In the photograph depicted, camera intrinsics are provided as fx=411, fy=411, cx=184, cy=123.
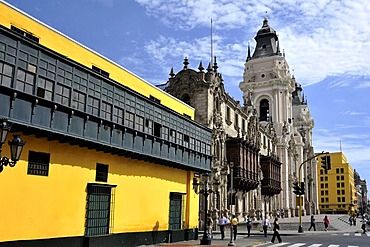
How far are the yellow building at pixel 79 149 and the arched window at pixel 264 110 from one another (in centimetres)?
5035

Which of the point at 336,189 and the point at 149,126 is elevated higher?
the point at 336,189

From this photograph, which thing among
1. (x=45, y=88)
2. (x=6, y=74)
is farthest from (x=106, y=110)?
(x=6, y=74)

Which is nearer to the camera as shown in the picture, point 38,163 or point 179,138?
point 38,163

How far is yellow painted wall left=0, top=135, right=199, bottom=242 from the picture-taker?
1555 cm

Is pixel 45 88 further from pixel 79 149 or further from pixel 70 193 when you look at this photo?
pixel 70 193

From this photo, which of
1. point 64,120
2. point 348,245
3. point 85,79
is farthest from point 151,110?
point 348,245

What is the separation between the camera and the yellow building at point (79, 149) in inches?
608

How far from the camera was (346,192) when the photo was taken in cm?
12719

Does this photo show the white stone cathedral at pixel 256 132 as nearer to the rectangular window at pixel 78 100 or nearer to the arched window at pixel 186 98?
the arched window at pixel 186 98

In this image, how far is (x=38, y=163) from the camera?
55.1ft

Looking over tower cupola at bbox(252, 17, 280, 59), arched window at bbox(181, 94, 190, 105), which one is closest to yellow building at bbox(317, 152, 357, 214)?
tower cupola at bbox(252, 17, 280, 59)

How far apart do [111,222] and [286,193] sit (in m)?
54.2

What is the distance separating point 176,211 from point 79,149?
10.3 m

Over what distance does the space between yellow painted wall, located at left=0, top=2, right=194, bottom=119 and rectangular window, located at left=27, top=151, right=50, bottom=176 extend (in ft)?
16.8
